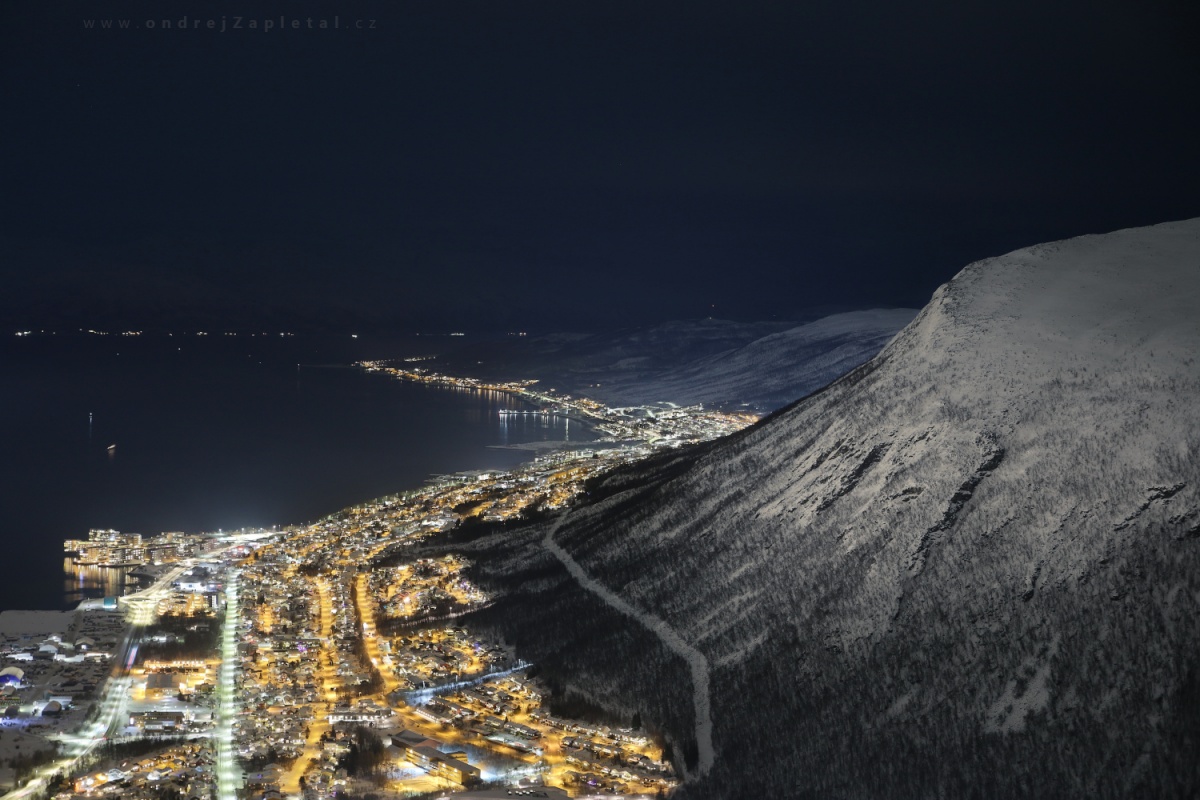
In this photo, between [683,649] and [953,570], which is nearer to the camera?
[953,570]

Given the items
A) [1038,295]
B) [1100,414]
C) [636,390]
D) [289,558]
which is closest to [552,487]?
[289,558]

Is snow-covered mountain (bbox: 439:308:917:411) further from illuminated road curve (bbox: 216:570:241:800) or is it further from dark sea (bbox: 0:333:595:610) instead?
illuminated road curve (bbox: 216:570:241:800)

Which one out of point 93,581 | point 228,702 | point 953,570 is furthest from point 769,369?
point 228,702

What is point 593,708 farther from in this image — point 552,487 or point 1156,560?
point 552,487

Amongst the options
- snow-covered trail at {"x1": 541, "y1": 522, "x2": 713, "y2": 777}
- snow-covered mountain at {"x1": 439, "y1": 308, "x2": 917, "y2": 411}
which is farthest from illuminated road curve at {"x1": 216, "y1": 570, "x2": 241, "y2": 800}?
snow-covered mountain at {"x1": 439, "y1": 308, "x2": 917, "y2": 411}

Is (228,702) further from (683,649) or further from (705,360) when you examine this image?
(705,360)
